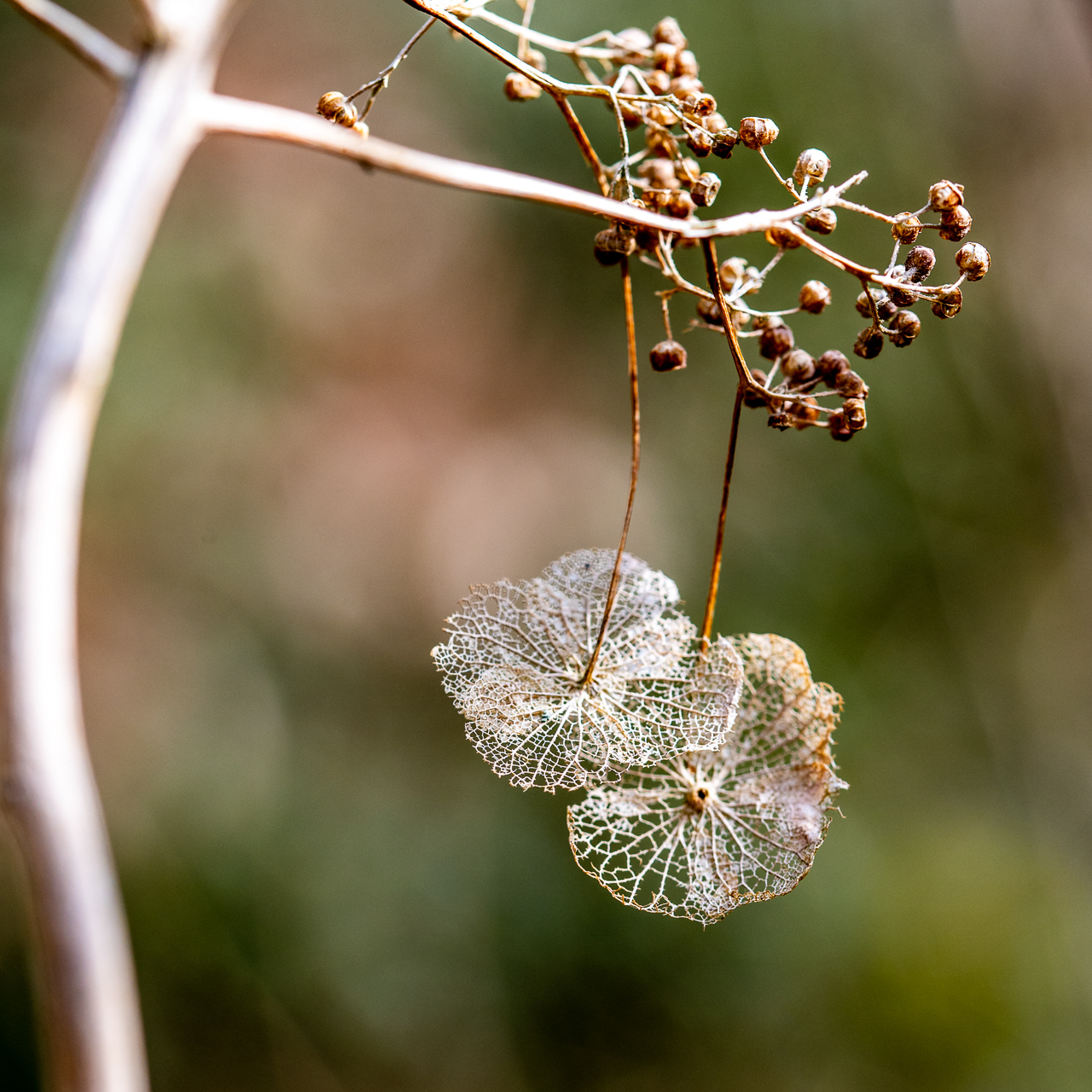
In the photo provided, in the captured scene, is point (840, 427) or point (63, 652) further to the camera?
point (840, 427)

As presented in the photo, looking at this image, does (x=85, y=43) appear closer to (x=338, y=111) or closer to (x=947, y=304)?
(x=338, y=111)

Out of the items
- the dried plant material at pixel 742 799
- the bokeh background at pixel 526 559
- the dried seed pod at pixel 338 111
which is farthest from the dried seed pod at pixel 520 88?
the bokeh background at pixel 526 559

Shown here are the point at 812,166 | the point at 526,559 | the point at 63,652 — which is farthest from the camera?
the point at 526,559

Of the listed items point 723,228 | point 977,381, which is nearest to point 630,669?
point 723,228

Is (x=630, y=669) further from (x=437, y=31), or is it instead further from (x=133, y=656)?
(x=437, y=31)

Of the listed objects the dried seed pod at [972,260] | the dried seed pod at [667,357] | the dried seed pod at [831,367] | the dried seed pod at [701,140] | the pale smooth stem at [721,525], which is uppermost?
the dried seed pod at [701,140]

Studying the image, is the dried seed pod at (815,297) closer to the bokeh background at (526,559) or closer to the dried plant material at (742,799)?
the dried plant material at (742,799)

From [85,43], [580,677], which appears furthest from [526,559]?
[85,43]
